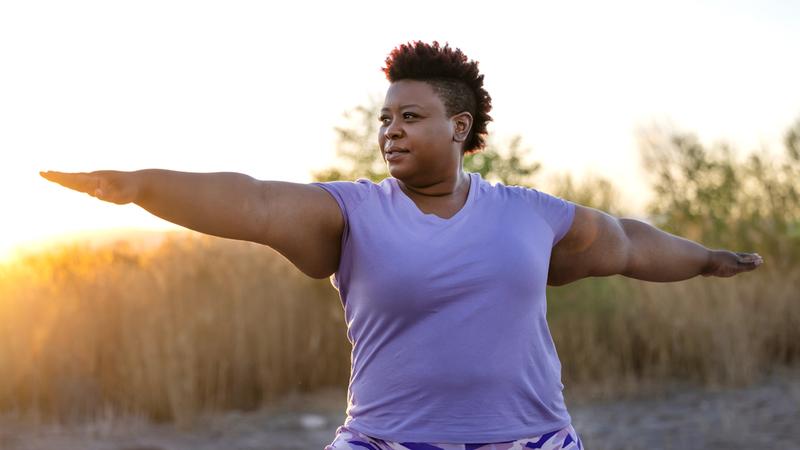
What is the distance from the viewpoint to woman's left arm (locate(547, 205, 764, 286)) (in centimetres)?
347

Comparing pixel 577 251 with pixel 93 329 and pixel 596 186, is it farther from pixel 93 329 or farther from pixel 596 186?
pixel 596 186

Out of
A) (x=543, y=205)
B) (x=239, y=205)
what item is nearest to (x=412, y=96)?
(x=543, y=205)

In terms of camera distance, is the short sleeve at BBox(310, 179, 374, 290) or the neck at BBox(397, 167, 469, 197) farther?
the neck at BBox(397, 167, 469, 197)

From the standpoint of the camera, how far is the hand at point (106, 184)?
261 centimetres

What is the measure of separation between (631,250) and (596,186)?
24.1 ft

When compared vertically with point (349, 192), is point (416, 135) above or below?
above

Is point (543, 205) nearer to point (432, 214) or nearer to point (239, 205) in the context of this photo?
point (432, 214)

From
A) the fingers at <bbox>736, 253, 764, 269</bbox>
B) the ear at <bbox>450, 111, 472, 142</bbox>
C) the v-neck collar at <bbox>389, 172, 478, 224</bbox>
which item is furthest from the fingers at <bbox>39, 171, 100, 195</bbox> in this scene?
the fingers at <bbox>736, 253, 764, 269</bbox>

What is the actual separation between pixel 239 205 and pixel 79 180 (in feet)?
1.32

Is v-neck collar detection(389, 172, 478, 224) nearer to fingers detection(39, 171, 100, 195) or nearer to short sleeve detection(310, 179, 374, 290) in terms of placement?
short sleeve detection(310, 179, 374, 290)

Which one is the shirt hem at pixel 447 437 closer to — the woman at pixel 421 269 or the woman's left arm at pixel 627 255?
the woman at pixel 421 269

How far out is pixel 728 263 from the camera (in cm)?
390

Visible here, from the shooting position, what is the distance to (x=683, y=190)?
12078 mm

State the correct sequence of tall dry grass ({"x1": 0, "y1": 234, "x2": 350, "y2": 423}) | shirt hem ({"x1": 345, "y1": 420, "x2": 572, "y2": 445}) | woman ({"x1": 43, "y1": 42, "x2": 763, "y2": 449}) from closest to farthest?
woman ({"x1": 43, "y1": 42, "x2": 763, "y2": 449}) < shirt hem ({"x1": 345, "y1": 420, "x2": 572, "y2": 445}) < tall dry grass ({"x1": 0, "y1": 234, "x2": 350, "y2": 423})
